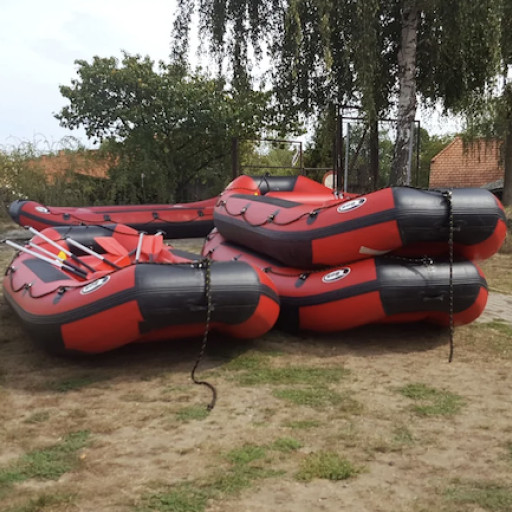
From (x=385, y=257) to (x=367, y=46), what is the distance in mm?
3488

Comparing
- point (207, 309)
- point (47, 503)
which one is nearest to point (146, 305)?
point (207, 309)

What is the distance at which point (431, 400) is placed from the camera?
2.82 meters

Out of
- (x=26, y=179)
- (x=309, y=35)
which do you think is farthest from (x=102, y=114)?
(x=309, y=35)

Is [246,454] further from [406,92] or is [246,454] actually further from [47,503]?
[406,92]

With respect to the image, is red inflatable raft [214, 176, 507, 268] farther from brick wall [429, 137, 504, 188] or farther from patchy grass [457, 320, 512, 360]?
brick wall [429, 137, 504, 188]

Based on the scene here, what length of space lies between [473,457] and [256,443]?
2.82ft

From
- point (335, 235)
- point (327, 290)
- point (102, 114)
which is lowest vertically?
point (327, 290)

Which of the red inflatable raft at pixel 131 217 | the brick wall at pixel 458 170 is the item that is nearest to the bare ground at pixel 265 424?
the red inflatable raft at pixel 131 217

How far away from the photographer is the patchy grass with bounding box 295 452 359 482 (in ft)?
6.67

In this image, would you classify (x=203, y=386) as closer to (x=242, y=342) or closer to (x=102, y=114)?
(x=242, y=342)

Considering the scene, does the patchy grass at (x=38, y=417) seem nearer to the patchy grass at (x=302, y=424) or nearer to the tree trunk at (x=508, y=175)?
the patchy grass at (x=302, y=424)

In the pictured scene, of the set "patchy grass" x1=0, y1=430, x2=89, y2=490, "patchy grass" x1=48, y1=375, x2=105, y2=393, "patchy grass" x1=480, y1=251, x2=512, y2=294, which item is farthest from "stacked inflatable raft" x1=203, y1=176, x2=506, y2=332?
"patchy grass" x1=480, y1=251, x2=512, y2=294

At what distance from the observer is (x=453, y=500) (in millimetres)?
1845

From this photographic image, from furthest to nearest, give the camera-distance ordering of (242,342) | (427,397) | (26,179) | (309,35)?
(26,179), (309,35), (242,342), (427,397)
